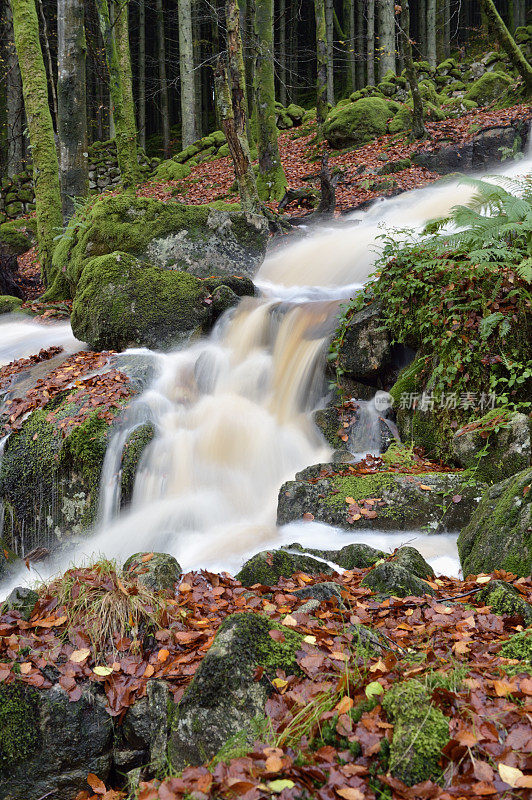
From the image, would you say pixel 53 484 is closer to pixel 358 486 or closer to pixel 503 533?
pixel 358 486

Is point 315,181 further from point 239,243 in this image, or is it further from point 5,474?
point 5,474

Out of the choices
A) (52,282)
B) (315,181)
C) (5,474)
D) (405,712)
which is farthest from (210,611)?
(315,181)

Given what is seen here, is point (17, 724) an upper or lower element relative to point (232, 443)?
upper

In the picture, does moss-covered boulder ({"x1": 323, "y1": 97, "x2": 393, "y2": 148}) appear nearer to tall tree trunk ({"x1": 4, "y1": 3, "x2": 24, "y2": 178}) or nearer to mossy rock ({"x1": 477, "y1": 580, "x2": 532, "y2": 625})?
tall tree trunk ({"x1": 4, "y1": 3, "x2": 24, "y2": 178})

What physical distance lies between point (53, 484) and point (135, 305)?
10.7 feet

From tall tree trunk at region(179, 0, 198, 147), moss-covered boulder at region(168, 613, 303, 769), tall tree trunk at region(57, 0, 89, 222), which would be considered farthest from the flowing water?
tall tree trunk at region(179, 0, 198, 147)

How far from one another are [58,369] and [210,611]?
516cm

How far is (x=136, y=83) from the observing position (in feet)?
116

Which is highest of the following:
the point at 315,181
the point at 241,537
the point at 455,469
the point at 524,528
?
the point at 315,181

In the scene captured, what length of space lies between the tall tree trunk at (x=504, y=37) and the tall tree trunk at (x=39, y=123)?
33.8 feet

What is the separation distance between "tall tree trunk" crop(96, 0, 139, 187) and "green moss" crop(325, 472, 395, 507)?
49.0ft

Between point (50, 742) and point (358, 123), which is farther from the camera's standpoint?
point (358, 123)

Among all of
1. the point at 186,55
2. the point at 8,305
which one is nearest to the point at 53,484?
the point at 8,305

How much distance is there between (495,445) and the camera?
17.7ft
